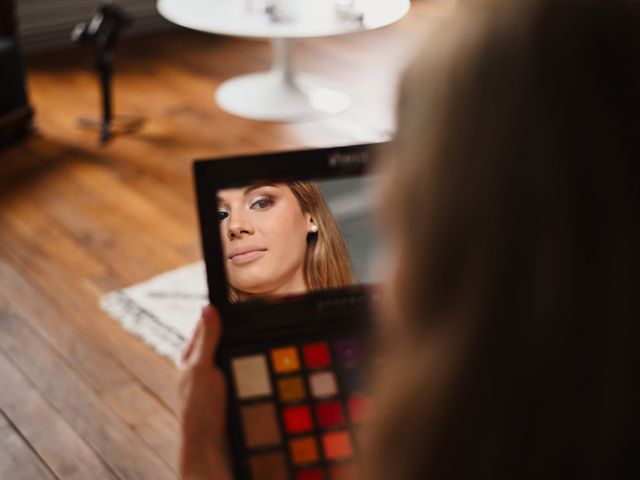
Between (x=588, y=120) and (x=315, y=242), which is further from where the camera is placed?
(x=315, y=242)

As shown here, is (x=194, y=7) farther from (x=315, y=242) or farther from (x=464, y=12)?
(x=464, y=12)

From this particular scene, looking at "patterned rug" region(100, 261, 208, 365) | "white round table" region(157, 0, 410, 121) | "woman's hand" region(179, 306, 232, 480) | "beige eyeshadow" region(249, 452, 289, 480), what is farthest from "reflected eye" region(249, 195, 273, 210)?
"white round table" region(157, 0, 410, 121)

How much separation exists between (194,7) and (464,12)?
8.68 ft

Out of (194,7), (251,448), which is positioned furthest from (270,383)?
(194,7)

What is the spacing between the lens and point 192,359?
72 centimetres

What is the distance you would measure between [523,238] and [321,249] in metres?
0.41

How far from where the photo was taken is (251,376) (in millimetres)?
712

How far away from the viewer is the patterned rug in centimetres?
195

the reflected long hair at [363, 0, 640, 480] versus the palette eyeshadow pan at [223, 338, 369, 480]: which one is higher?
the reflected long hair at [363, 0, 640, 480]

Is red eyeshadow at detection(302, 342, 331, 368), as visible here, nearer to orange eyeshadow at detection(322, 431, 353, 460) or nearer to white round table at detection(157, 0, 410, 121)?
orange eyeshadow at detection(322, 431, 353, 460)

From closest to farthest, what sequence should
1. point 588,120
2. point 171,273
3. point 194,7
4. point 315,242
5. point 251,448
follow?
point 588,120 < point 251,448 < point 315,242 < point 171,273 < point 194,7

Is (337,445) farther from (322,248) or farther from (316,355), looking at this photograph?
(322,248)

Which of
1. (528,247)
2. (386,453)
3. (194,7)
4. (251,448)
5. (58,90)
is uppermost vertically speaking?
(528,247)

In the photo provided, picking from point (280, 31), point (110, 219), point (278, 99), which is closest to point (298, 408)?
point (110, 219)
